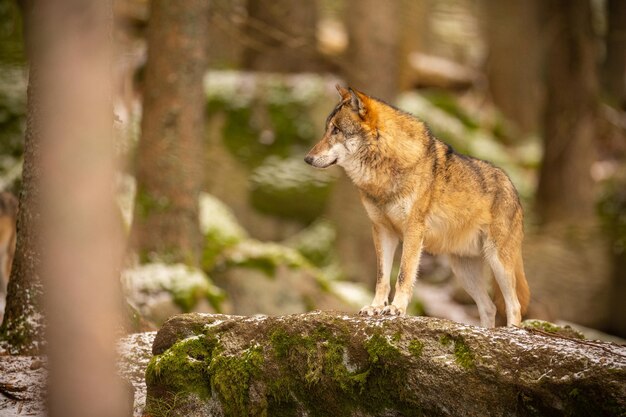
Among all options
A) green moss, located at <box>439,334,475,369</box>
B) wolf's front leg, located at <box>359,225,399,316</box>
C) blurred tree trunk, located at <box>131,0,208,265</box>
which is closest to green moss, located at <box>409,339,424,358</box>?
green moss, located at <box>439,334,475,369</box>

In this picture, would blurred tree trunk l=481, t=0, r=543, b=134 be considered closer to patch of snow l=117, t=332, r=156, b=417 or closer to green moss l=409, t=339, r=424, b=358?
patch of snow l=117, t=332, r=156, b=417

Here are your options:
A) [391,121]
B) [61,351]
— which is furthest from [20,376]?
[391,121]

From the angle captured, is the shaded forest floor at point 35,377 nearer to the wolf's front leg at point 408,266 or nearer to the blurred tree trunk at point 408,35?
the wolf's front leg at point 408,266

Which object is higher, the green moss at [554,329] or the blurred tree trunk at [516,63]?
the blurred tree trunk at [516,63]

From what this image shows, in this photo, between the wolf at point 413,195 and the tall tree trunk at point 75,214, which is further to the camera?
the wolf at point 413,195

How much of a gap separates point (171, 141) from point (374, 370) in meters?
5.55

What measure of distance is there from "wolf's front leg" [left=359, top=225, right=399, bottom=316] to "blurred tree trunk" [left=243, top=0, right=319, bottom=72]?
8.28 meters

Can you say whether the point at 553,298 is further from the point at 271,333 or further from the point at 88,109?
the point at 88,109

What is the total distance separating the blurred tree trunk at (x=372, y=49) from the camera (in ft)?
40.6

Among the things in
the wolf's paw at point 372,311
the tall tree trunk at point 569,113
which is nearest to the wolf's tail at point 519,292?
the wolf's paw at point 372,311

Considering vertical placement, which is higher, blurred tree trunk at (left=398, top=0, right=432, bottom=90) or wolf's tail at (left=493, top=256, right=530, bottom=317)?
blurred tree trunk at (left=398, top=0, right=432, bottom=90)

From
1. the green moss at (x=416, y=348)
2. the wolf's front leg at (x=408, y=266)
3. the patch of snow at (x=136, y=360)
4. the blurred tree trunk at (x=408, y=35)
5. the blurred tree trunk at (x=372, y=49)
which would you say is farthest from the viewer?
the blurred tree trunk at (x=408, y=35)

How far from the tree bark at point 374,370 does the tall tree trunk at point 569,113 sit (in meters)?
10.1

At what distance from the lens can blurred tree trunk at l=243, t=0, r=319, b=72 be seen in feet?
46.5
